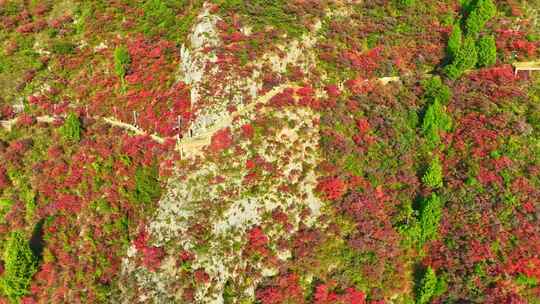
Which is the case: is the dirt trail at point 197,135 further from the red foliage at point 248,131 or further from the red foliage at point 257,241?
the red foliage at point 257,241

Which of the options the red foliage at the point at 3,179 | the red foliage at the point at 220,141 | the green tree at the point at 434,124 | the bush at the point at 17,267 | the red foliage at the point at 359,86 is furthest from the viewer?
the red foliage at the point at 359,86

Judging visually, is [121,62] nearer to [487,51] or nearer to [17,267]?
[17,267]

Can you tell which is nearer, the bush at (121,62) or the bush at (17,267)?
the bush at (17,267)

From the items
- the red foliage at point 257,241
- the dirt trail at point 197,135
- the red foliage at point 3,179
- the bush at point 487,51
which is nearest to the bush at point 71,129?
the dirt trail at point 197,135

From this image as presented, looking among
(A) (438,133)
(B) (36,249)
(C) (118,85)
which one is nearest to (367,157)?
(A) (438,133)

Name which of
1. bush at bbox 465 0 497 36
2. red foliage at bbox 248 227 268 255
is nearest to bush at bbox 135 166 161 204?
red foliage at bbox 248 227 268 255

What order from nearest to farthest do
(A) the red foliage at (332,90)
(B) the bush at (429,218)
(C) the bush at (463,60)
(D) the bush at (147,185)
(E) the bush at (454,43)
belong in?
(B) the bush at (429,218) → (D) the bush at (147,185) → (A) the red foliage at (332,90) → (C) the bush at (463,60) → (E) the bush at (454,43)

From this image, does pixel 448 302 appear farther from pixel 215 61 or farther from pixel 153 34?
pixel 153 34
